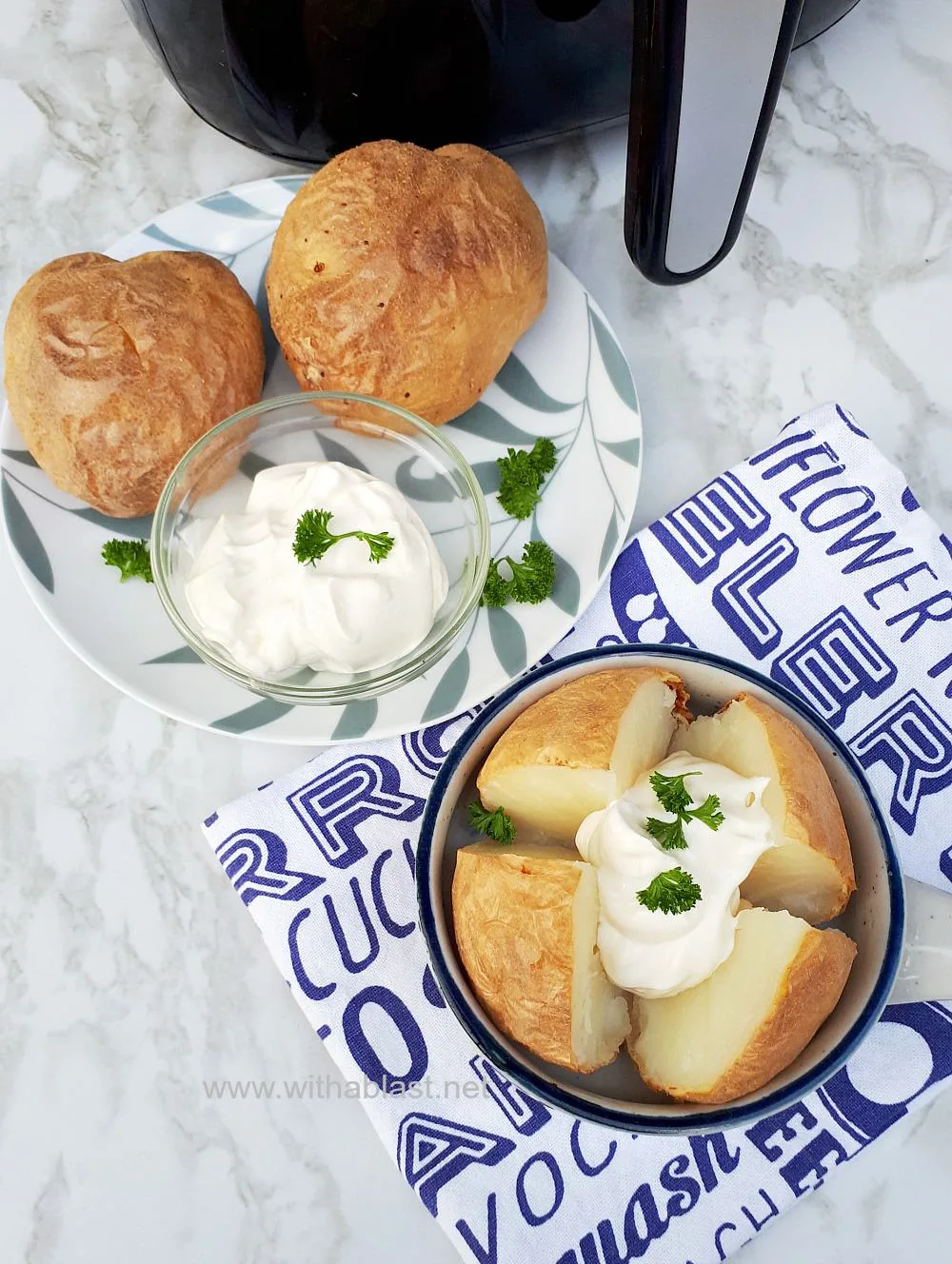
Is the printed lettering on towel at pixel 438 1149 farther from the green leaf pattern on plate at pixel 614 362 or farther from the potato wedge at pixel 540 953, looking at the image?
the green leaf pattern on plate at pixel 614 362

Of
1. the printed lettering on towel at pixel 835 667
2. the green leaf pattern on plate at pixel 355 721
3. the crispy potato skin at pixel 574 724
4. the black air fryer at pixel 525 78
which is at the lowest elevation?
the printed lettering on towel at pixel 835 667

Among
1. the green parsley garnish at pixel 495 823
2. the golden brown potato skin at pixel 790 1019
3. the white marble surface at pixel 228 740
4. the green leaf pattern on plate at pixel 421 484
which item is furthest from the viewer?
the green leaf pattern on plate at pixel 421 484

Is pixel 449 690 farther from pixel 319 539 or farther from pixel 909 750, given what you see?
pixel 909 750

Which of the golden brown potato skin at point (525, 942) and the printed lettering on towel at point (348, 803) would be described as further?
the printed lettering on towel at point (348, 803)

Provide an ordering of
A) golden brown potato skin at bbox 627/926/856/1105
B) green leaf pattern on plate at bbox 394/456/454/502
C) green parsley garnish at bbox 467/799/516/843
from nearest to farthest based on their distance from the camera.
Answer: golden brown potato skin at bbox 627/926/856/1105 < green parsley garnish at bbox 467/799/516/843 < green leaf pattern on plate at bbox 394/456/454/502

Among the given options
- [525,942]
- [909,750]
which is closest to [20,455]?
[525,942]

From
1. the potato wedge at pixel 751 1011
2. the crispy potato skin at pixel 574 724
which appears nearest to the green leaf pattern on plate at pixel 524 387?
the crispy potato skin at pixel 574 724

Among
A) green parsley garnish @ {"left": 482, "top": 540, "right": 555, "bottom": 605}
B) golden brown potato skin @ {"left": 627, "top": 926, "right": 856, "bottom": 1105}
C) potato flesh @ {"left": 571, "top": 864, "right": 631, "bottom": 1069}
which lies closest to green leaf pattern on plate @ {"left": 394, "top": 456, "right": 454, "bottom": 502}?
green parsley garnish @ {"left": 482, "top": 540, "right": 555, "bottom": 605}

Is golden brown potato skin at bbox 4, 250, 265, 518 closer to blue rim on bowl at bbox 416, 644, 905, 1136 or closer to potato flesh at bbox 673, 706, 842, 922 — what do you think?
blue rim on bowl at bbox 416, 644, 905, 1136
